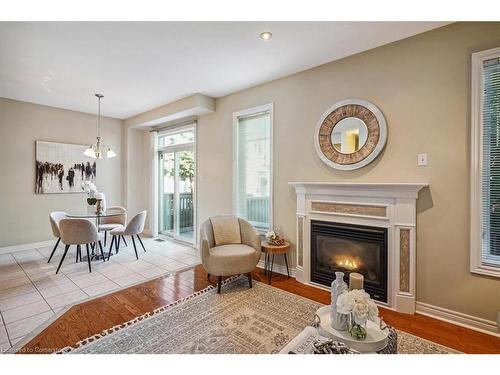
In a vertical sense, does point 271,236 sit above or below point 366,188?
below

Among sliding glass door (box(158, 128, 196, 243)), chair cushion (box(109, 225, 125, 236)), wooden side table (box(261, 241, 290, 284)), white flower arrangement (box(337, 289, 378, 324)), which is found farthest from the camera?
sliding glass door (box(158, 128, 196, 243))

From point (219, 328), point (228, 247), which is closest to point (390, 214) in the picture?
point (228, 247)

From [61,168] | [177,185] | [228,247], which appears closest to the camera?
[228,247]

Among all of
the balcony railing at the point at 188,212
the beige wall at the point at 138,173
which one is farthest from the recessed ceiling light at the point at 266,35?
the beige wall at the point at 138,173

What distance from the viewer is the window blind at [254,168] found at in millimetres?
3658

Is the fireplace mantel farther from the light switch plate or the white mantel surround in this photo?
the light switch plate

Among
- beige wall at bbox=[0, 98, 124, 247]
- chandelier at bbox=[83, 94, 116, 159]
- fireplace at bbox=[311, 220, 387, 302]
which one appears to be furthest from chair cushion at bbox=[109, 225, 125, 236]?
fireplace at bbox=[311, 220, 387, 302]

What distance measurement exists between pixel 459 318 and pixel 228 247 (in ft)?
7.74

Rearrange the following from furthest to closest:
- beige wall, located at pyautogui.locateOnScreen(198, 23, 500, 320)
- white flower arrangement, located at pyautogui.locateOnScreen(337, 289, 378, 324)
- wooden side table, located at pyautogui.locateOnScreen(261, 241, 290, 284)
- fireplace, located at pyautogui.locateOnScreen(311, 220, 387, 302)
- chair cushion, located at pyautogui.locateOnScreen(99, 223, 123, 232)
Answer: chair cushion, located at pyautogui.locateOnScreen(99, 223, 123, 232) < wooden side table, located at pyautogui.locateOnScreen(261, 241, 290, 284) < fireplace, located at pyautogui.locateOnScreen(311, 220, 387, 302) < beige wall, located at pyautogui.locateOnScreen(198, 23, 500, 320) < white flower arrangement, located at pyautogui.locateOnScreen(337, 289, 378, 324)

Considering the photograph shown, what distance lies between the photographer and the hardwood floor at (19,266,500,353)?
1936 mm

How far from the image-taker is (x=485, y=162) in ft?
6.87

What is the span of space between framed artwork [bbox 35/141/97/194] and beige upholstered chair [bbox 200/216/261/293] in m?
3.58

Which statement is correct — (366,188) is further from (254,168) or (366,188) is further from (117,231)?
(117,231)

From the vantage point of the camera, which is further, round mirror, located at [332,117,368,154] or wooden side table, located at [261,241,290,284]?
wooden side table, located at [261,241,290,284]
